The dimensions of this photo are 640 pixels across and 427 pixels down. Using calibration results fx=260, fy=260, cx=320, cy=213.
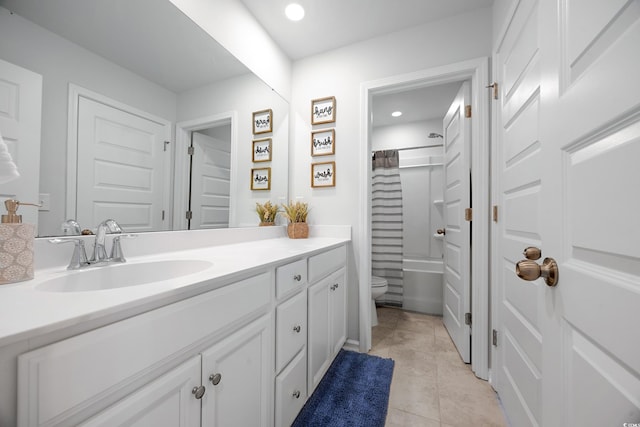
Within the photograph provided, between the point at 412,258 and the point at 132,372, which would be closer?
the point at 132,372

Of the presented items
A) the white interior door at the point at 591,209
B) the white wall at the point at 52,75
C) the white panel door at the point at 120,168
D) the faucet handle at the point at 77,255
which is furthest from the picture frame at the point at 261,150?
the white interior door at the point at 591,209

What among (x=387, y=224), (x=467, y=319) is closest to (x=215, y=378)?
(x=467, y=319)

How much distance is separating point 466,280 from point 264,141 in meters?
1.75

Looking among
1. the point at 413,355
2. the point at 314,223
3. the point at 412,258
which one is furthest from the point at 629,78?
the point at 412,258

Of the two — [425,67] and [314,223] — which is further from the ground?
[425,67]

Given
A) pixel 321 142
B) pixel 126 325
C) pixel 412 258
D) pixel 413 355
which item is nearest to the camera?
pixel 126 325

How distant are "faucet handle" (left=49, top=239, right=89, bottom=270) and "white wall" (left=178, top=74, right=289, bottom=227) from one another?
73 cm

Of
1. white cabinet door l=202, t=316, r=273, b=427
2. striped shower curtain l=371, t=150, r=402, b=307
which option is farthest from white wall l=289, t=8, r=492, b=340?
white cabinet door l=202, t=316, r=273, b=427

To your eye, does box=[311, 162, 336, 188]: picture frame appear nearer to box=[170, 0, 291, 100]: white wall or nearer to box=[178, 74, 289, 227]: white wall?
box=[178, 74, 289, 227]: white wall

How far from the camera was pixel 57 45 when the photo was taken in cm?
90

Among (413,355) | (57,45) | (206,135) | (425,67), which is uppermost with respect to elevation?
(425,67)

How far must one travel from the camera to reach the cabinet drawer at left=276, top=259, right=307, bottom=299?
1.06 meters

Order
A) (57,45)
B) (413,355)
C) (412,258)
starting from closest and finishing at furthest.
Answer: (57,45) < (413,355) < (412,258)

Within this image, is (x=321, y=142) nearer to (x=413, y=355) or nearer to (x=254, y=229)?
(x=254, y=229)
